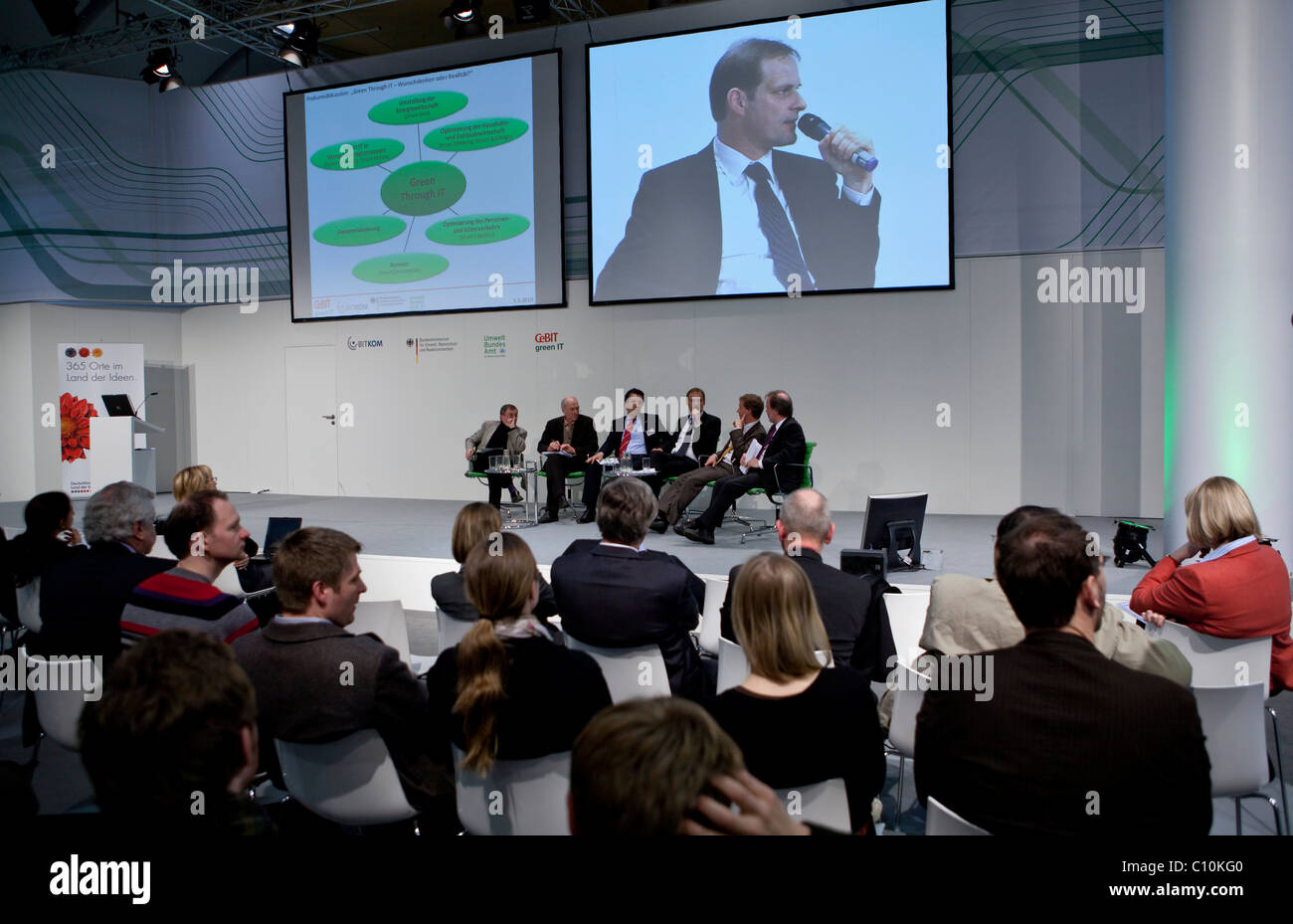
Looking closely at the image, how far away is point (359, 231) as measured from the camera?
10.7 metres

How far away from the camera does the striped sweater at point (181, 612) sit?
8.43 ft

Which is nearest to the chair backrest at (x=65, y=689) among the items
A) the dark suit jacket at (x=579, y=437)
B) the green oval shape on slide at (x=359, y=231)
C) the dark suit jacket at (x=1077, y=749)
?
the dark suit jacket at (x=1077, y=749)

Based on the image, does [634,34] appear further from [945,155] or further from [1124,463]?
[1124,463]

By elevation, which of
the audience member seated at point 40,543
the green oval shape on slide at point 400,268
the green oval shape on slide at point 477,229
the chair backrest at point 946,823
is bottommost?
the chair backrest at point 946,823

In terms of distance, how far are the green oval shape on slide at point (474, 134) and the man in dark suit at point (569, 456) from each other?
3.04 meters

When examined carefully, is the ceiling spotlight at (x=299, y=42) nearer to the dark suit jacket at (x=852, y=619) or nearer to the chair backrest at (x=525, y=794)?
the dark suit jacket at (x=852, y=619)

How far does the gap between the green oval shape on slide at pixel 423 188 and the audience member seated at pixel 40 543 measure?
716 cm

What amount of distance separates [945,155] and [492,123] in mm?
4690

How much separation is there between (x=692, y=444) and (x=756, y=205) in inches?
94.9

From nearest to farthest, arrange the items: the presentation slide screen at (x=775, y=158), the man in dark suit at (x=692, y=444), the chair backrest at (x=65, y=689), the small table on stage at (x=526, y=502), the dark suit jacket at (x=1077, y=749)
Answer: the dark suit jacket at (x=1077, y=749), the chair backrest at (x=65, y=689), the small table on stage at (x=526, y=502), the presentation slide screen at (x=775, y=158), the man in dark suit at (x=692, y=444)

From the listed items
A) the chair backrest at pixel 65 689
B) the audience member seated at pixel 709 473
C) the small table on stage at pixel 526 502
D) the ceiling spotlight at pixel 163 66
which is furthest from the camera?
the ceiling spotlight at pixel 163 66

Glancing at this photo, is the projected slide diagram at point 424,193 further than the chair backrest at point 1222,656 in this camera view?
Yes

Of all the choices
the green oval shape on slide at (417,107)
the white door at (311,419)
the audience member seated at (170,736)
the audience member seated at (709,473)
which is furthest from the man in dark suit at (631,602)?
the white door at (311,419)

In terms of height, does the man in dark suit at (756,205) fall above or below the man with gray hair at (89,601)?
above
